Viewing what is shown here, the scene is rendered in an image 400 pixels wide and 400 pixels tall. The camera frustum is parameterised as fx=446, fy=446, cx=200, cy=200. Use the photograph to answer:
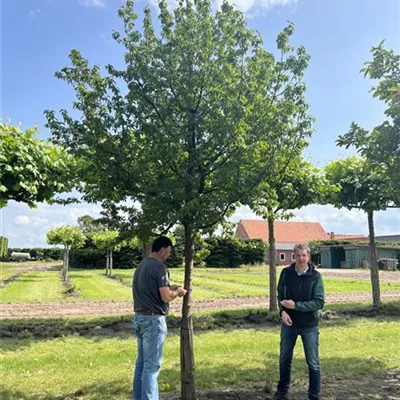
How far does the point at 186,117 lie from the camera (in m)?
4.70

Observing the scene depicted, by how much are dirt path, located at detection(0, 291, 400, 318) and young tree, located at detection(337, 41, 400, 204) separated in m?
7.72

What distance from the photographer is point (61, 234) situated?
25.2 meters

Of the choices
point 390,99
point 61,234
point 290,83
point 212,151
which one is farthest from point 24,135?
point 61,234

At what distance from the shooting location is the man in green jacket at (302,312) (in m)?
4.88

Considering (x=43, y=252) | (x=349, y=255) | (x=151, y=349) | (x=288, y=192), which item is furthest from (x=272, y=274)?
(x=43, y=252)

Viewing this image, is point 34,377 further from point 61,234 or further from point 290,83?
point 61,234


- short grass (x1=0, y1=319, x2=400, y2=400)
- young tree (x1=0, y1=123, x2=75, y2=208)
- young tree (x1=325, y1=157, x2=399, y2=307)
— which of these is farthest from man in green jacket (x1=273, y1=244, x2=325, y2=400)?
young tree (x1=325, y1=157, x2=399, y2=307)

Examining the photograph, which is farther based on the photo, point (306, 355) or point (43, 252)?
point (43, 252)

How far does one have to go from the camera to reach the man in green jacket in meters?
4.88

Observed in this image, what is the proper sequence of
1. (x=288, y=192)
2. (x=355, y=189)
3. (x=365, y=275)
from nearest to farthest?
1. (x=288, y=192)
2. (x=355, y=189)
3. (x=365, y=275)

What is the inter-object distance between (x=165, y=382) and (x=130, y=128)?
3.22 meters

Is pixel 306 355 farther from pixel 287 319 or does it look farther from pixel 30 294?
pixel 30 294

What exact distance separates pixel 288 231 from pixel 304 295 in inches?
2416

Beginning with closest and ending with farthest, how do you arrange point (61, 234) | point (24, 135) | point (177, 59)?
point (177, 59), point (24, 135), point (61, 234)
